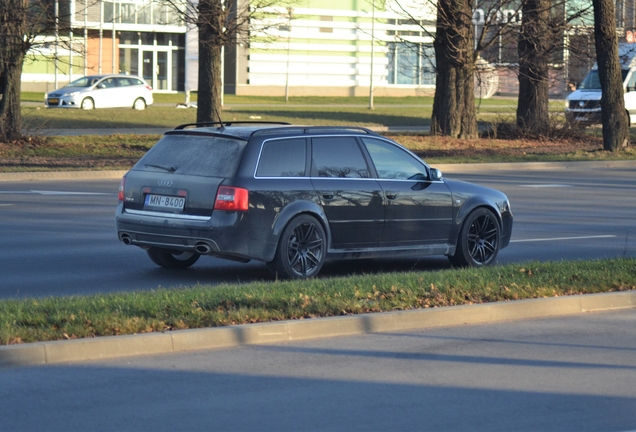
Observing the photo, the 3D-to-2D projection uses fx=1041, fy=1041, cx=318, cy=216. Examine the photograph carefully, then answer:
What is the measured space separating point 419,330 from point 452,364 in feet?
3.39

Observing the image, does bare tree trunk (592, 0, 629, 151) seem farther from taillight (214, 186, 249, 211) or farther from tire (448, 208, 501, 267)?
taillight (214, 186, 249, 211)

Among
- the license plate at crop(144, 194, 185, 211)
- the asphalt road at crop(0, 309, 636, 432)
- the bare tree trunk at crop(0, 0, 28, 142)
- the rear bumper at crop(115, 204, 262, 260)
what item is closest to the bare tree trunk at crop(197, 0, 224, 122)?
the bare tree trunk at crop(0, 0, 28, 142)

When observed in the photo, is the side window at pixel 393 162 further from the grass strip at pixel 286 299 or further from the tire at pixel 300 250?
the grass strip at pixel 286 299

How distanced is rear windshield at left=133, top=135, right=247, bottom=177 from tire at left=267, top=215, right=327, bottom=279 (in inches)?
33.2

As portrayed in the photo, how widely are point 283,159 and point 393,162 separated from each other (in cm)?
145

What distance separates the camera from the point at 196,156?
10508 millimetres

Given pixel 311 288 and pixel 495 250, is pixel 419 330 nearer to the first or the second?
pixel 311 288

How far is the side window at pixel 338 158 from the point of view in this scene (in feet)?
35.6

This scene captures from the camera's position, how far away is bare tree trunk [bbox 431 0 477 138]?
98.2ft

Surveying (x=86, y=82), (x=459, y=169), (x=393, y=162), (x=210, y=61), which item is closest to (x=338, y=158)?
(x=393, y=162)

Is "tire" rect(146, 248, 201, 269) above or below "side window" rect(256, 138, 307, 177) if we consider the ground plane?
below

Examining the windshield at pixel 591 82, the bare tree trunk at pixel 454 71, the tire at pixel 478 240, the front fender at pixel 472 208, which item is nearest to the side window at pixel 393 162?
the front fender at pixel 472 208

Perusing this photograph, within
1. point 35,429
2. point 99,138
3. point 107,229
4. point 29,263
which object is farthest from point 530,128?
point 35,429

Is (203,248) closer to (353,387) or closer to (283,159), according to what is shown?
(283,159)
